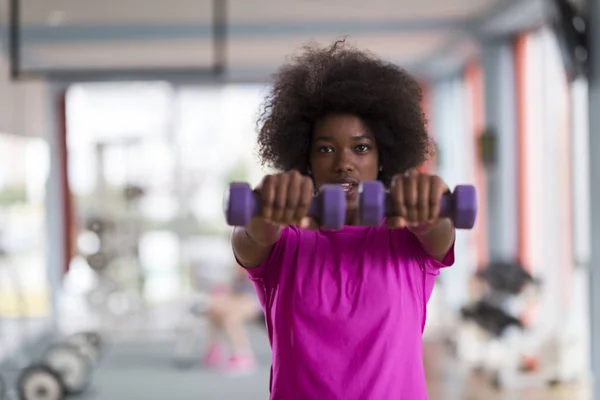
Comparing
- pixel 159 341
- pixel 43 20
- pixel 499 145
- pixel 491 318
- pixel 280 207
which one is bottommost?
pixel 159 341

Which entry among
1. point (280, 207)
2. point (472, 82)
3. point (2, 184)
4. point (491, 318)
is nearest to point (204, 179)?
point (2, 184)

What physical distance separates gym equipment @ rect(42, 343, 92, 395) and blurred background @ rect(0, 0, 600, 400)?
0.4 inches

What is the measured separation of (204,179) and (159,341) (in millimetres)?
1253

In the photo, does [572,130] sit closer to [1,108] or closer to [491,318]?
[491,318]

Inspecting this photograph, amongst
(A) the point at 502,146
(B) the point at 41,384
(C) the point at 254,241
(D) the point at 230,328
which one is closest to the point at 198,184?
(D) the point at 230,328

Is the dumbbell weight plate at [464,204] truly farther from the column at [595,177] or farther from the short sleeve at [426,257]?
the column at [595,177]

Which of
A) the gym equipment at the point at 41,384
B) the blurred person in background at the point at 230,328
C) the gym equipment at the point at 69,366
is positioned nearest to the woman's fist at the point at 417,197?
the gym equipment at the point at 41,384

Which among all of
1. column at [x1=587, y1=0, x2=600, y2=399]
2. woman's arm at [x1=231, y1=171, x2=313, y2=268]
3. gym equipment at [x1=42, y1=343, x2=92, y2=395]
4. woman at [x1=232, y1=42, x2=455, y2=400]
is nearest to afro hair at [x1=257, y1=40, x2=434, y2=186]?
woman at [x1=232, y1=42, x2=455, y2=400]

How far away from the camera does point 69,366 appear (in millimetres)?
4137

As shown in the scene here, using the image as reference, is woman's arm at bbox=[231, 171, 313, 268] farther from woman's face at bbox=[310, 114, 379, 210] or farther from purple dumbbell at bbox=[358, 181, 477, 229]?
woman's face at bbox=[310, 114, 379, 210]

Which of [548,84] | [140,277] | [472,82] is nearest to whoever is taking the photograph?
[548,84]

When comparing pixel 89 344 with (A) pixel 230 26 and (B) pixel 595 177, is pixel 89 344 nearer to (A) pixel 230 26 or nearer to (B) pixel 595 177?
(A) pixel 230 26

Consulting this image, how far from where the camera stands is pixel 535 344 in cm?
A: 376

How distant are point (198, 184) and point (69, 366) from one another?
215 cm
